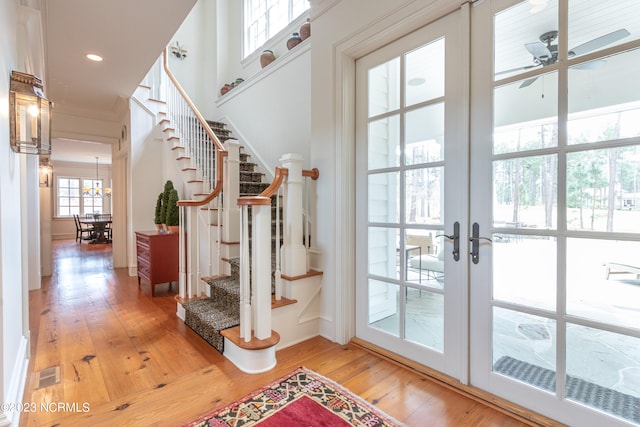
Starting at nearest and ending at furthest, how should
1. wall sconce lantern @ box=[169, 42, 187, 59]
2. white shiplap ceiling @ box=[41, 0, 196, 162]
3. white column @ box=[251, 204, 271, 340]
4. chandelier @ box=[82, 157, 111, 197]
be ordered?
1. white column @ box=[251, 204, 271, 340]
2. white shiplap ceiling @ box=[41, 0, 196, 162]
3. wall sconce lantern @ box=[169, 42, 187, 59]
4. chandelier @ box=[82, 157, 111, 197]

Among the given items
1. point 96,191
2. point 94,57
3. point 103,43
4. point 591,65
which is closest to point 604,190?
point 591,65

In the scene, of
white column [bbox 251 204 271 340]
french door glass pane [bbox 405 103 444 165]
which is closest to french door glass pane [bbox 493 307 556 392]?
french door glass pane [bbox 405 103 444 165]

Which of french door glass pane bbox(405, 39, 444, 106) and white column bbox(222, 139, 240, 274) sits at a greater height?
french door glass pane bbox(405, 39, 444, 106)

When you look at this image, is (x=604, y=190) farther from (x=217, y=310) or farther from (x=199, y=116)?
(x=199, y=116)

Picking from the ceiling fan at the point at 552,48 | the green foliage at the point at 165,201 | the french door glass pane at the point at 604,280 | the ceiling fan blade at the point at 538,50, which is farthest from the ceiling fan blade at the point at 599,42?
the green foliage at the point at 165,201

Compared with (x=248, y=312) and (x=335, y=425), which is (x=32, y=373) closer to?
(x=248, y=312)

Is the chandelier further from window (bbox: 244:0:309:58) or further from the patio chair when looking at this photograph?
the patio chair

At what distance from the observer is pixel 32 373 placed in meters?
1.90

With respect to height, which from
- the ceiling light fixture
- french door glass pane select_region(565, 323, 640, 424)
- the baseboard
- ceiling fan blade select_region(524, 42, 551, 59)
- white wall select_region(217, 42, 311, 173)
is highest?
white wall select_region(217, 42, 311, 173)

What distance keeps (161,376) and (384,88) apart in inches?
96.6

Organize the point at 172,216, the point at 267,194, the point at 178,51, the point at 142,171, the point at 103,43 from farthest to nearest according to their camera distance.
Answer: the point at 178,51 < the point at 142,171 < the point at 172,216 < the point at 103,43 < the point at 267,194

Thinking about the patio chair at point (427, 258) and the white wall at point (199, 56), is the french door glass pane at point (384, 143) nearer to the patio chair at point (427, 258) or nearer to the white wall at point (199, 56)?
the patio chair at point (427, 258)

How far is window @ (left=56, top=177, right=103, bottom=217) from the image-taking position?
33.2 feet

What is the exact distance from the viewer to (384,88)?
2.18m
